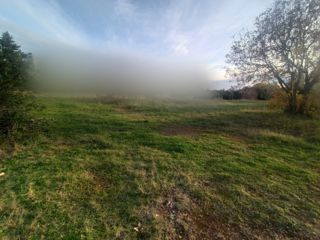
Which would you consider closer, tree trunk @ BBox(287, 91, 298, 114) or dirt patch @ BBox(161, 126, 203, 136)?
dirt patch @ BBox(161, 126, 203, 136)

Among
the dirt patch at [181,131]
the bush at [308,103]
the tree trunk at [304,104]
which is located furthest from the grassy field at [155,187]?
the tree trunk at [304,104]

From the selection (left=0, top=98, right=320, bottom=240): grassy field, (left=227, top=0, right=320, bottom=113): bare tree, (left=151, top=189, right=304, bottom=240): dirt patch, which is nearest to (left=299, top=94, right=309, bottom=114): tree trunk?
(left=227, top=0, right=320, bottom=113): bare tree

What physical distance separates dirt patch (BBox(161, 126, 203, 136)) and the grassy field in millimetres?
941

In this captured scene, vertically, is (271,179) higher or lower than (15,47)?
lower

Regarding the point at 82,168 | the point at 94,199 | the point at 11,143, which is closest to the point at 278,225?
the point at 94,199

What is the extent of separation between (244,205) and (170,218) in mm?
1470

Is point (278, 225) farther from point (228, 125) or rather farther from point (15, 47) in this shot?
point (228, 125)

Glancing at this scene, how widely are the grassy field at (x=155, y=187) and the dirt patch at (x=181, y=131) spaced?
94cm

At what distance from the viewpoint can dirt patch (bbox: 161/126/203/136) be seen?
9.30m

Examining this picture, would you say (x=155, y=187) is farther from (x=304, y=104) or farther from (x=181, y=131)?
(x=304, y=104)

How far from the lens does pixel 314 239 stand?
11.3ft

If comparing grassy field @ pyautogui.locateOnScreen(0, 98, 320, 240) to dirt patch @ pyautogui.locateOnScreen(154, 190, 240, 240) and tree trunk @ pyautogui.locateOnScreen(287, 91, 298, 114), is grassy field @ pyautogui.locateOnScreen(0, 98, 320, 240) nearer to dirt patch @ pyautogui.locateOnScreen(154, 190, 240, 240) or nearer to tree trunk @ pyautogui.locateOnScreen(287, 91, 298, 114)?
dirt patch @ pyautogui.locateOnScreen(154, 190, 240, 240)

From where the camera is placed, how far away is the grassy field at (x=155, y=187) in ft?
11.4

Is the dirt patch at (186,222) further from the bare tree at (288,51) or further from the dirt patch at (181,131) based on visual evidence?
the bare tree at (288,51)
